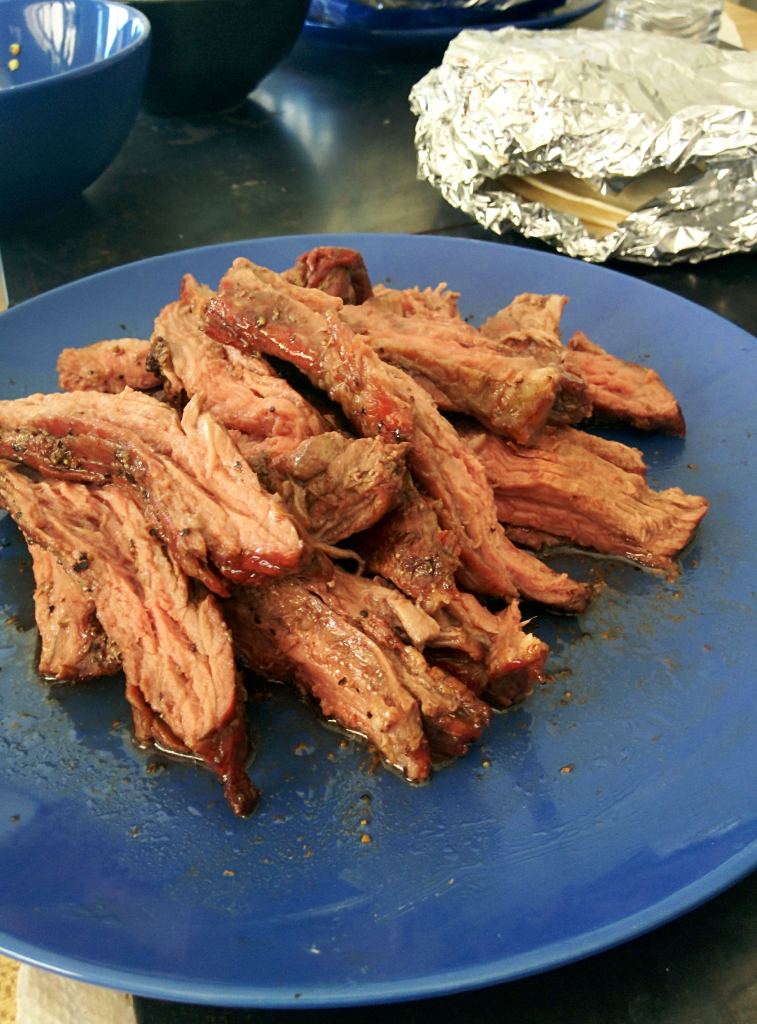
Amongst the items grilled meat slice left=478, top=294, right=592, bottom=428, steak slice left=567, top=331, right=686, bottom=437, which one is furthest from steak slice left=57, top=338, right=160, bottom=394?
steak slice left=567, top=331, right=686, bottom=437

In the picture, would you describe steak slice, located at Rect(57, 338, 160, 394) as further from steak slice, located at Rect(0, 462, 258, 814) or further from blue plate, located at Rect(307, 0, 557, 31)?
blue plate, located at Rect(307, 0, 557, 31)

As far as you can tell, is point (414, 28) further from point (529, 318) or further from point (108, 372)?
point (108, 372)

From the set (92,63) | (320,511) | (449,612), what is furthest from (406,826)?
(92,63)

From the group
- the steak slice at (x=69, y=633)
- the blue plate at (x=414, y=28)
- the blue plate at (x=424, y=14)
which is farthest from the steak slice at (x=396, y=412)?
the blue plate at (x=424, y=14)

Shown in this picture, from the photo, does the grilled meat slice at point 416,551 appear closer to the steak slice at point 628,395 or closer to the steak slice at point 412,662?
the steak slice at point 412,662

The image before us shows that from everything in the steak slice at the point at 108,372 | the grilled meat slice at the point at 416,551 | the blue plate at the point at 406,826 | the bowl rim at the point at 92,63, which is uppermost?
the bowl rim at the point at 92,63

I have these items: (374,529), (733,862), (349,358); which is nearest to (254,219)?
(349,358)
